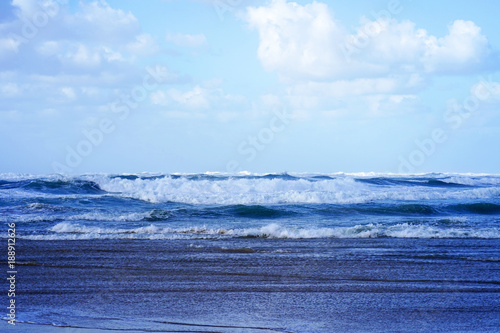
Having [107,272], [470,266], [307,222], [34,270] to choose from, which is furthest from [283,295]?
[307,222]

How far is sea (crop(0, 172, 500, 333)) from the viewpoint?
5496 mm

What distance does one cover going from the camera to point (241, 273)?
8102 millimetres

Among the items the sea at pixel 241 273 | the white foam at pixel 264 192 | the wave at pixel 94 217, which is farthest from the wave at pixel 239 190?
the wave at pixel 94 217

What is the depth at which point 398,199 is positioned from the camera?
80.7 ft

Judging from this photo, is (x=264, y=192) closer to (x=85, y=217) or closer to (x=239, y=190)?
(x=239, y=190)

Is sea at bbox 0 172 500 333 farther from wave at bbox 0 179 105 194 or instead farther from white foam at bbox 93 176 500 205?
wave at bbox 0 179 105 194

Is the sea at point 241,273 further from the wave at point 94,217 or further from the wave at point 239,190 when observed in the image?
the wave at point 239,190

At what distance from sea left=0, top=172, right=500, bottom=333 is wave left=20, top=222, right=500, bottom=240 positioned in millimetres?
50

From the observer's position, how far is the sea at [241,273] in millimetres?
5496

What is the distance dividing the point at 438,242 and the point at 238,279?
20.8 ft

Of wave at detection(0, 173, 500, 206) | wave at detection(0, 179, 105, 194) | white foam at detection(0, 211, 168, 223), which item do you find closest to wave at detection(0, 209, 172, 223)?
white foam at detection(0, 211, 168, 223)

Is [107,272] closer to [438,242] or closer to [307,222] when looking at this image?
[438,242]

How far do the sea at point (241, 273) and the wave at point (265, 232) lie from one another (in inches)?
2.0

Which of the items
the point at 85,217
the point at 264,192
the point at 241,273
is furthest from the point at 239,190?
the point at 241,273
